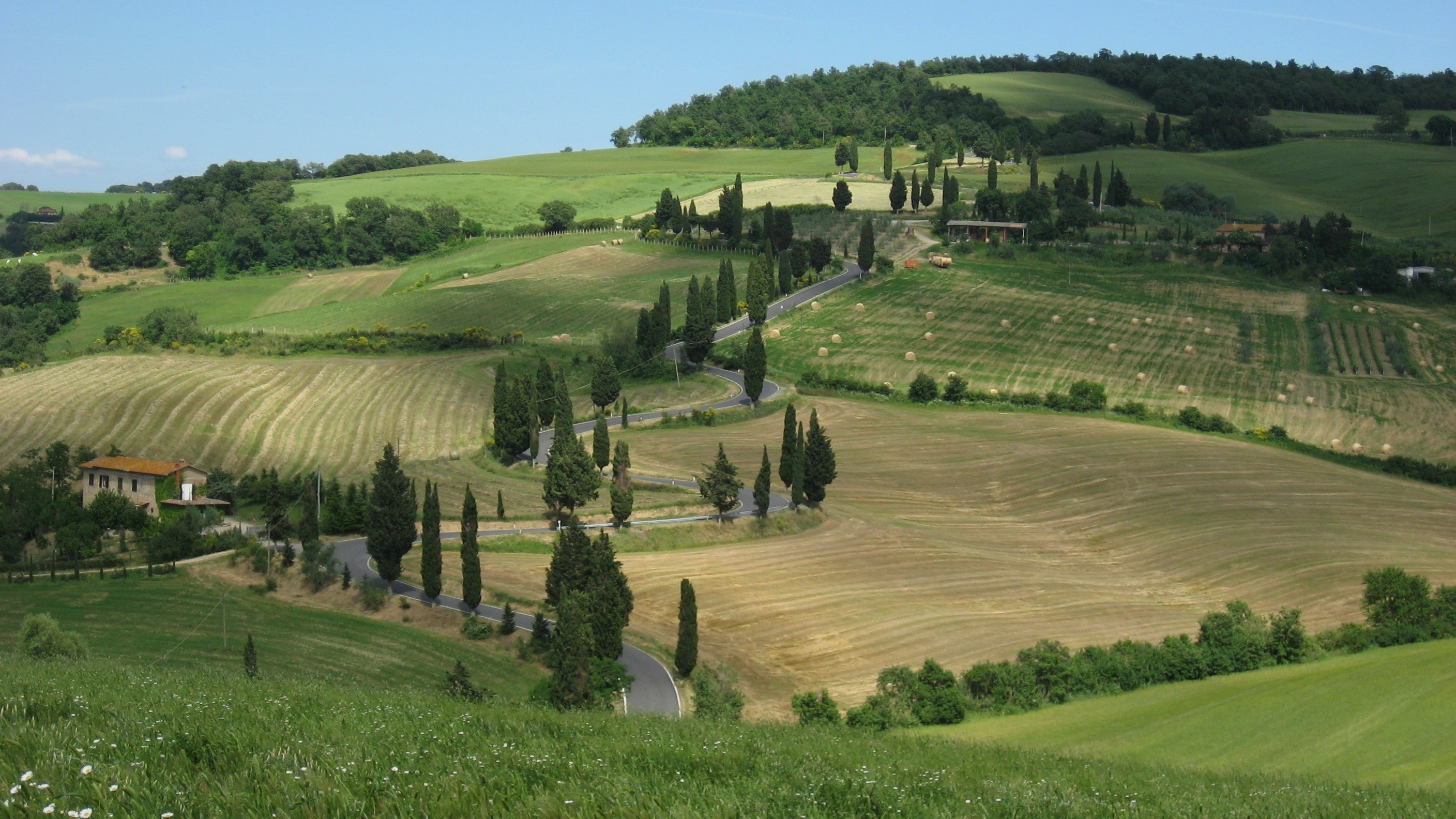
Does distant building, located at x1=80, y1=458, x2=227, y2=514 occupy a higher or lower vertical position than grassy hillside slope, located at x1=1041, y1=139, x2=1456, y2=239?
lower

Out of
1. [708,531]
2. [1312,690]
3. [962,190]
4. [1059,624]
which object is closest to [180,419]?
[708,531]

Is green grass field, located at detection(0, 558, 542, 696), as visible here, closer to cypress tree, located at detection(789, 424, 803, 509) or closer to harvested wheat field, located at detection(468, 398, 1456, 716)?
harvested wheat field, located at detection(468, 398, 1456, 716)

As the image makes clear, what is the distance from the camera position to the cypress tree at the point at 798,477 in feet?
219

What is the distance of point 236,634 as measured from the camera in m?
49.3

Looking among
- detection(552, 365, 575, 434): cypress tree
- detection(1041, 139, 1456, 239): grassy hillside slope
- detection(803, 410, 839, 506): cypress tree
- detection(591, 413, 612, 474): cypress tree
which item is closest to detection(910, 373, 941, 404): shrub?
detection(552, 365, 575, 434): cypress tree

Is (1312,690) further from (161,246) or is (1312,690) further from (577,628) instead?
(161,246)

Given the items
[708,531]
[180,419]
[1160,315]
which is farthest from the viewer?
[1160,315]

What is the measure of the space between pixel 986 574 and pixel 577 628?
2457 cm

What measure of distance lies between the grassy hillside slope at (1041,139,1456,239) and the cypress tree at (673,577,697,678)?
13237 cm

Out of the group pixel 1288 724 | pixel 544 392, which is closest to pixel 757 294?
pixel 544 392

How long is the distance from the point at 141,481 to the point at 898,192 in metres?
105

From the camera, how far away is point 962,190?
165750mm

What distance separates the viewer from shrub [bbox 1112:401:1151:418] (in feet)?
302

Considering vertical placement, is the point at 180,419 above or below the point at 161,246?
below
